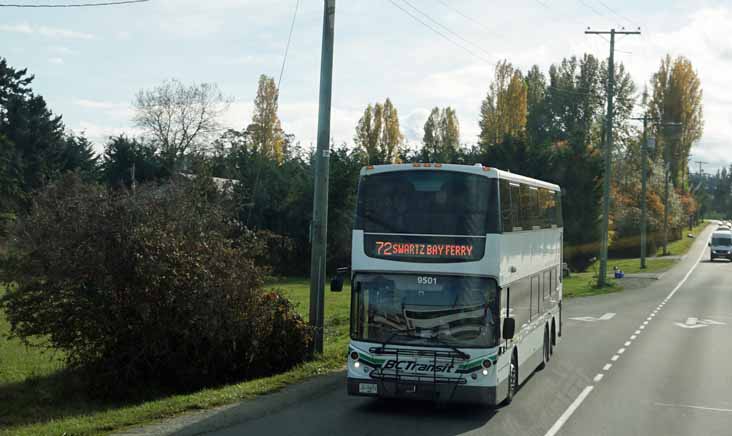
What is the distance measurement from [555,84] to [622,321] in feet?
283

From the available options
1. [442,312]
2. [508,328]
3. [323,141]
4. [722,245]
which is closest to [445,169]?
[442,312]

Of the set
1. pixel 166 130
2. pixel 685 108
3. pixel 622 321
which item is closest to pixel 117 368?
pixel 622 321

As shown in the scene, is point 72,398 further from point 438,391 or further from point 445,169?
point 445,169

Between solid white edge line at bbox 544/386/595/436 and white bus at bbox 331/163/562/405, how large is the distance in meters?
0.96

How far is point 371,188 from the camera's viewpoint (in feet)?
45.9

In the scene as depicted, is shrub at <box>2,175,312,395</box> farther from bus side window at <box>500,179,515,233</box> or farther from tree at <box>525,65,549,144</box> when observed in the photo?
tree at <box>525,65,549,144</box>

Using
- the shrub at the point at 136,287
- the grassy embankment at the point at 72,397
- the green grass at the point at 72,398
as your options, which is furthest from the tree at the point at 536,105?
the shrub at the point at 136,287

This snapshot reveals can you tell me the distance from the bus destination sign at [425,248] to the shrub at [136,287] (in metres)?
5.03

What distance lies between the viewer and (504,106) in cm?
9100

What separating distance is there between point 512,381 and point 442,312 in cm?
254

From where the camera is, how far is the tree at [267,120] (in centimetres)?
7700

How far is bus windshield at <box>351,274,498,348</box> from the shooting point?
1323 centimetres

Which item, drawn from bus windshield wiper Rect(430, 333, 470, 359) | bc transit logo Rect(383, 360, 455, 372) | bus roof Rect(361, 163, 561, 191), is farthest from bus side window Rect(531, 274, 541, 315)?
A: bc transit logo Rect(383, 360, 455, 372)

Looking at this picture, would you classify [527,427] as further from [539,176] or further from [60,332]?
[539,176]
